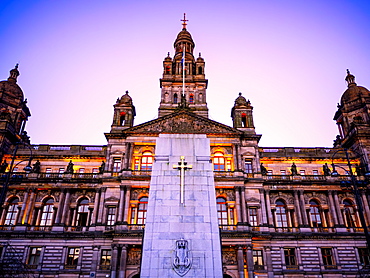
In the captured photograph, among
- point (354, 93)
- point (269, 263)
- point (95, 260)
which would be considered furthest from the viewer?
point (354, 93)

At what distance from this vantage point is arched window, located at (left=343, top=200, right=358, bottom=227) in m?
36.8

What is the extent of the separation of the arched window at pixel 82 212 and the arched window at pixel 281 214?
21.3 meters

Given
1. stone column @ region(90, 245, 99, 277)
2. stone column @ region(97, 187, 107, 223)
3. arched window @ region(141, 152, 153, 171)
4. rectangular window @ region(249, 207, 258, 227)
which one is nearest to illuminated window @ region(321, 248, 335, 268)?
rectangular window @ region(249, 207, 258, 227)

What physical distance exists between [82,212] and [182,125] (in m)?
14.9

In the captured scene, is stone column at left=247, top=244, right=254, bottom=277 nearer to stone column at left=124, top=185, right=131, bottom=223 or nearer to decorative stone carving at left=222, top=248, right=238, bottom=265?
decorative stone carving at left=222, top=248, right=238, bottom=265

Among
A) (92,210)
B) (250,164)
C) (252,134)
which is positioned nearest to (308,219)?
(250,164)

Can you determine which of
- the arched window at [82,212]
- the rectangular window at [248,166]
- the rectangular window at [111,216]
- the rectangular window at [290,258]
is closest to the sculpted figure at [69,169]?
the arched window at [82,212]

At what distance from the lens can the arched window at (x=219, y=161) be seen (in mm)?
37022

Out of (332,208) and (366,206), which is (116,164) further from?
(366,206)

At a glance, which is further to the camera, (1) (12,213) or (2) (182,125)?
(2) (182,125)

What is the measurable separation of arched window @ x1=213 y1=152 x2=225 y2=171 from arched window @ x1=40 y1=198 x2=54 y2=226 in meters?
18.9

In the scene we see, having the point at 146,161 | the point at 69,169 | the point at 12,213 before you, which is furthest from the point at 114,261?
the point at 12,213

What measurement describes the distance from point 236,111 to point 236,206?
41.5 feet

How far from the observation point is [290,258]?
110 ft
